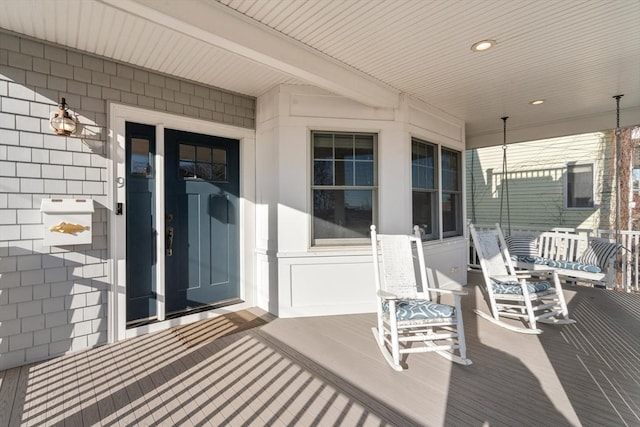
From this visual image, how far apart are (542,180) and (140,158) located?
888 cm

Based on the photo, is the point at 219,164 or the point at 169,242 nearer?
the point at 169,242

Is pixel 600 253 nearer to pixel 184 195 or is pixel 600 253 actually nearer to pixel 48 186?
pixel 184 195

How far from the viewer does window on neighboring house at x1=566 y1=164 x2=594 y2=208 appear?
7316 millimetres

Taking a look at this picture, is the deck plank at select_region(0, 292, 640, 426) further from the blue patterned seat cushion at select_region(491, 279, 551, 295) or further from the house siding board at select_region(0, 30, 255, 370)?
the blue patterned seat cushion at select_region(491, 279, 551, 295)

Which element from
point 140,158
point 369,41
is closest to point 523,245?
point 369,41

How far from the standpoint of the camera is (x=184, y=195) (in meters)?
3.67

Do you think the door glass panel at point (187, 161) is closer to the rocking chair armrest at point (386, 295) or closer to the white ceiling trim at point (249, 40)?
the white ceiling trim at point (249, 40)

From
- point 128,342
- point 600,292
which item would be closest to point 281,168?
point 128,342

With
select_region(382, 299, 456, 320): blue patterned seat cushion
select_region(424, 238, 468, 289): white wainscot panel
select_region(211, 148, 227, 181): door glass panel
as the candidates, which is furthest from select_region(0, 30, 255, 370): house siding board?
select_region(424, 238, 468, 289): white wainscot panel

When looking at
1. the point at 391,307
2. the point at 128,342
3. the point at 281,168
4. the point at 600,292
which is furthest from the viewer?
the point at 600,292

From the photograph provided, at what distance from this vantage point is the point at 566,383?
2.30m

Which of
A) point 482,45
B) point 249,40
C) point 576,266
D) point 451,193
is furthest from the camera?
point 451,193

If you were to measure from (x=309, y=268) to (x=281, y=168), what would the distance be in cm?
127

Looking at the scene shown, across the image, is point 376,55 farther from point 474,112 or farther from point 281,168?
point 474,112
